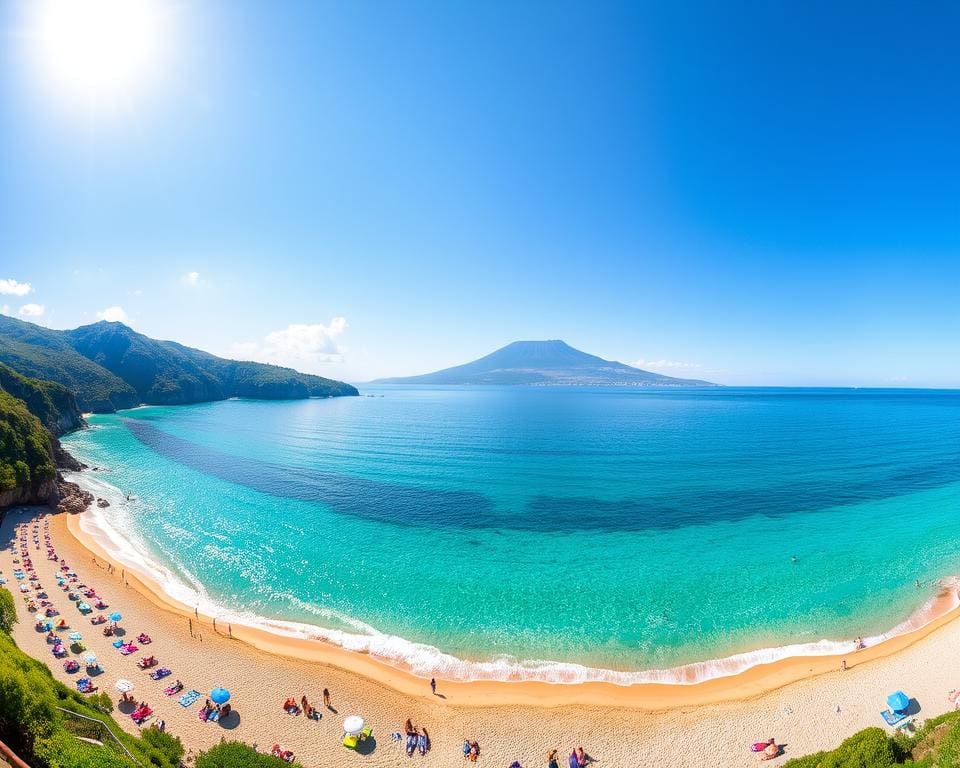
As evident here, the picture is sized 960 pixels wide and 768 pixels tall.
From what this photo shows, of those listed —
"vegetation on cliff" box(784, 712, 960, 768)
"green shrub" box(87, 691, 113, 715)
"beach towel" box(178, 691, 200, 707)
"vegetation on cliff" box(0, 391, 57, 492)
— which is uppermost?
"vegetation on cliff" box(0, 391, 57, 492)

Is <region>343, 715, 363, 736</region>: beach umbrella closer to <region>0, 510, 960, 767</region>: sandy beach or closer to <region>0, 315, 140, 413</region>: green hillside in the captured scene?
<region>0, 510, 960, 767</region>: sandy beach

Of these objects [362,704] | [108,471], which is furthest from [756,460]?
[108,471]

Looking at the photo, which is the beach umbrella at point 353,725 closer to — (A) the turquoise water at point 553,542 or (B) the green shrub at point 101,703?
(A) the turquoise water at point 553,542

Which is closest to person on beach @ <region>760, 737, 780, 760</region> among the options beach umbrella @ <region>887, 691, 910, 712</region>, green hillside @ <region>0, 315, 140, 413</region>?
beach umbrella @ <region>887, 691, 910, 712</region>

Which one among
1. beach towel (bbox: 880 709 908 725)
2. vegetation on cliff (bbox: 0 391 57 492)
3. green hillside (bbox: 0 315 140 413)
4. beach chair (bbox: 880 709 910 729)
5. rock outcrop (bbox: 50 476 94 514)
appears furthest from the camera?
green hillside (bbox: 0 315 140 413)

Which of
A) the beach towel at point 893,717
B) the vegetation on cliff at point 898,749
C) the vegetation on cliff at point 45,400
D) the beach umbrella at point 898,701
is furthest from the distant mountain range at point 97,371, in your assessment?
the beach umbrella at point 898,701

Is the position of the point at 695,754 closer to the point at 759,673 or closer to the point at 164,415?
the point at 759,673
